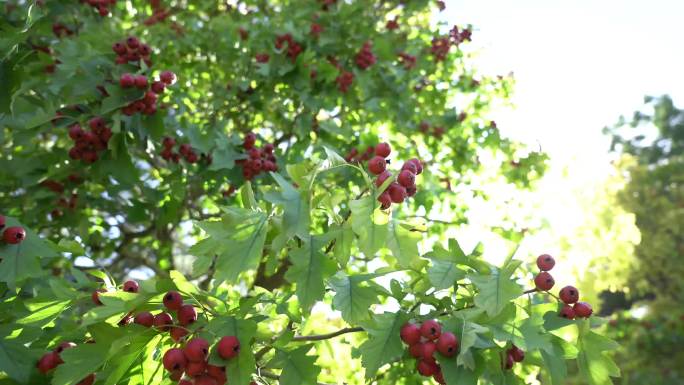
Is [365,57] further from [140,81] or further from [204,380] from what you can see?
[204,380]

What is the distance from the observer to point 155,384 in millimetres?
2160

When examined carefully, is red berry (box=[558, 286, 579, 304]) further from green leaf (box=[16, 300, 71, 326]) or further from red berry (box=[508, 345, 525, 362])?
green leaf (box=[16, 300, 71, 326])

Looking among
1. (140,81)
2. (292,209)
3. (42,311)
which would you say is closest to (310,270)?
(292,209)

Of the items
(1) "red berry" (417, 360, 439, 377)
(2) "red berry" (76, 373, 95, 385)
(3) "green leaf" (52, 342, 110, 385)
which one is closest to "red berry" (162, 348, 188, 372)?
(3) "green leaf" (52, 342, 110, 385)

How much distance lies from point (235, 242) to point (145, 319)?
19.8 inches

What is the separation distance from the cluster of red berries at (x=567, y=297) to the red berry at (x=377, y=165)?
74 centimetres

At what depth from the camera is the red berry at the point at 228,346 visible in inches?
74.9

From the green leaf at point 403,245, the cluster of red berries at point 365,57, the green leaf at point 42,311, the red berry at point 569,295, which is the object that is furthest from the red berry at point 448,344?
the cluster of red berries at point 365,57

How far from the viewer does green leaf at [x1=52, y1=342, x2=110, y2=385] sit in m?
2.00

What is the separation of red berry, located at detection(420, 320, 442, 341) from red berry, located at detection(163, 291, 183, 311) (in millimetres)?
826

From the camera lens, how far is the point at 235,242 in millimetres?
1833

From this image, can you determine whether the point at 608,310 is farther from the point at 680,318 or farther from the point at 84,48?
the point at 84,48

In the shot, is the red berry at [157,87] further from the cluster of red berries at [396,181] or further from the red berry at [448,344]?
the red berry at [448,344]

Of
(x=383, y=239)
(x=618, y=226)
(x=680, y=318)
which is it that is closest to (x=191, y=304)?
(x=383, y=239)
